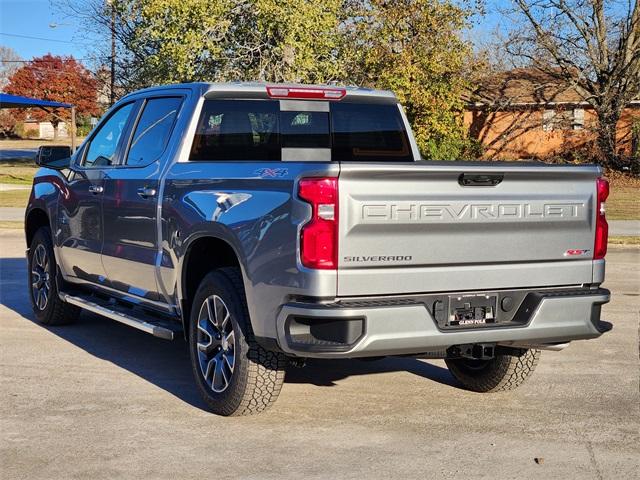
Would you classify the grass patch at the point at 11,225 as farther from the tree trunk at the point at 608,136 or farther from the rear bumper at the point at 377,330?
the tree trunk at the point at 608,136

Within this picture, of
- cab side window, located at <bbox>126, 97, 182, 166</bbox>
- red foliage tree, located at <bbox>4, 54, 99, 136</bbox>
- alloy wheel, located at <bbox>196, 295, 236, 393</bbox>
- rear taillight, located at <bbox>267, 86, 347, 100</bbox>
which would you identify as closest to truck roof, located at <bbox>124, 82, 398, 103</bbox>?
rear taillight, located at <bbox>267, 86, 347, 100</bbox>

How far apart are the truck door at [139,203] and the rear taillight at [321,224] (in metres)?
1.83

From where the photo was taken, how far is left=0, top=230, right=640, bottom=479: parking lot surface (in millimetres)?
4762

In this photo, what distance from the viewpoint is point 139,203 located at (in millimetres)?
6555

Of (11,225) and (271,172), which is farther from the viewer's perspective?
(11,225)

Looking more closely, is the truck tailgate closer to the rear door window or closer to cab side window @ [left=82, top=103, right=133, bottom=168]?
the rear door window

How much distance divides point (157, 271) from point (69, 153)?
2481 millimetres

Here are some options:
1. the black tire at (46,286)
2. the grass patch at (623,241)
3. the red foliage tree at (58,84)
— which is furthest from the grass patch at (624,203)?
the red foliage tree at (58,84)

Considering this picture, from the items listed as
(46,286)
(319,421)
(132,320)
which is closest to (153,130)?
(132,320)

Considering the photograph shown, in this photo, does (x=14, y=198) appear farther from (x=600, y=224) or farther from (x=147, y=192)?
(x=600, y=224)

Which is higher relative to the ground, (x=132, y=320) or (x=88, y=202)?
(x=88, y=202)

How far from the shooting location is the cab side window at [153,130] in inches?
261

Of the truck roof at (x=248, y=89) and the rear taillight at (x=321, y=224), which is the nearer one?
the rear taillight at (x=321, y=224)

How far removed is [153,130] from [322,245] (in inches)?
99.7
